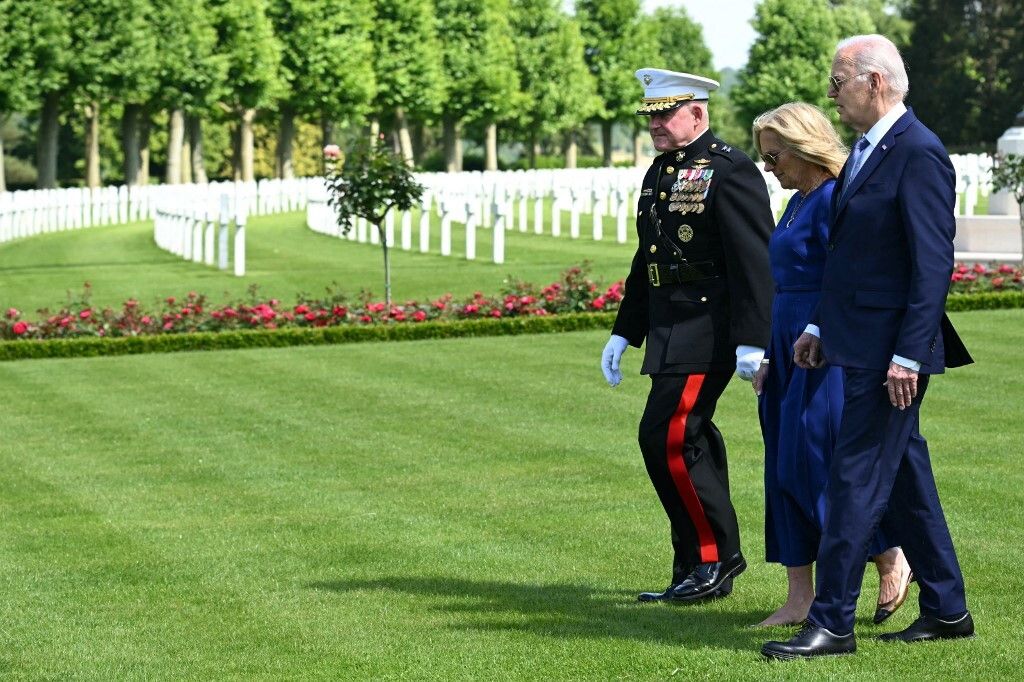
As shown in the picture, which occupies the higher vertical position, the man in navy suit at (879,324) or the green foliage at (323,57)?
the green foliage at (323,57)

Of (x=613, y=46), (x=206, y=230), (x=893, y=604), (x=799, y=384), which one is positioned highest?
(x=613, y=46)

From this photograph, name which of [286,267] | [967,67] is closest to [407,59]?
[967,67]

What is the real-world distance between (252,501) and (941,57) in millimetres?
78480

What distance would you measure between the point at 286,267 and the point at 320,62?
1449 inches

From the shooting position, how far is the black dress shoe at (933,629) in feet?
19.0

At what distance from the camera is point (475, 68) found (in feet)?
239

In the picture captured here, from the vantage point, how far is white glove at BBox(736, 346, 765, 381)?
627 centimetres

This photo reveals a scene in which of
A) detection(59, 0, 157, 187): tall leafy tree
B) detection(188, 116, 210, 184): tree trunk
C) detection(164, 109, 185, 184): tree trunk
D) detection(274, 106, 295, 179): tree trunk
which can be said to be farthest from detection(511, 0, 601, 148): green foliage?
detection(59, 0, 157, 187): tall leafy tree

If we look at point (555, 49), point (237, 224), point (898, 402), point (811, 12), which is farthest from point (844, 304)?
point (811, 12)

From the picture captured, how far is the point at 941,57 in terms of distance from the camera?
83.3 meters

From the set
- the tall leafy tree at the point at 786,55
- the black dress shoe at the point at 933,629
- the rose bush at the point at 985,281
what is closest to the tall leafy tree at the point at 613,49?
the tall leafy tree at the point at 786,55

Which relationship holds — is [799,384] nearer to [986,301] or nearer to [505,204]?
[986,301]

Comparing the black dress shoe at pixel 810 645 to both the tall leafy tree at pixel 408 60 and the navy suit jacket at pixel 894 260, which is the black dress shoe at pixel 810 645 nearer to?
the navy suit jacket at pixel 894 260

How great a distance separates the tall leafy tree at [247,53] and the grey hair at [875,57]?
53821 mm
